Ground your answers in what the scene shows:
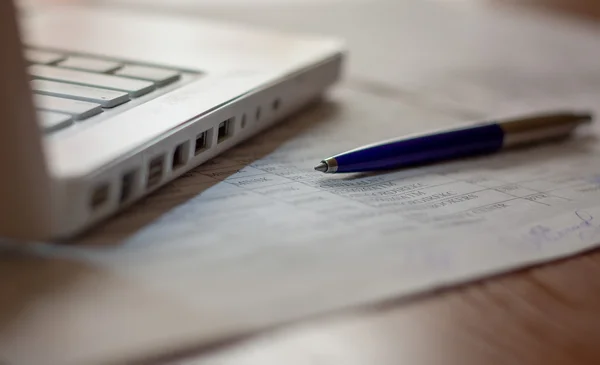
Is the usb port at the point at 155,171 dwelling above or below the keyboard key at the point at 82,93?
below

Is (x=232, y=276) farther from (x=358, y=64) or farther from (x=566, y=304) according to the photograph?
(x=358, y=64)

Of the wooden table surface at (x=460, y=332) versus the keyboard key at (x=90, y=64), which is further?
the keyboard key at (x=90, y=64)

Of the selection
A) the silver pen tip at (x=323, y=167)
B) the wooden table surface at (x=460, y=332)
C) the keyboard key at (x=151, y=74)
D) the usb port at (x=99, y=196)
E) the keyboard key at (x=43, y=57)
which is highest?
the keyboard key at (x=151, y=74)

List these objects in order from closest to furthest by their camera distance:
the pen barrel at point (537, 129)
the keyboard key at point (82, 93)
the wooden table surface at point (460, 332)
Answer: the wooden table surface at point (460, 332)
the keyboard key at point (82, 93)
the pen barrel at point (537, 129)

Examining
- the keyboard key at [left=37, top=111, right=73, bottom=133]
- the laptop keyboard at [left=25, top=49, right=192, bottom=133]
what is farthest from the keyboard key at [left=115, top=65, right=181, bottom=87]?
the keyboard key at [left=37, top=111, right=73, bottom=133]

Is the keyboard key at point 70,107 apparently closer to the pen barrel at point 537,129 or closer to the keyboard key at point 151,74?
the keyboard key at point 151,74

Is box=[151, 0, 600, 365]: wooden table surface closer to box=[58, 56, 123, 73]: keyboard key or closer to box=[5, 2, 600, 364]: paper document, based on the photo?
box=[5, 2, 600, 364]: paper document

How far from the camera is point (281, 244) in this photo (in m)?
0.36

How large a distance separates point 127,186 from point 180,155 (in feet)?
0.19

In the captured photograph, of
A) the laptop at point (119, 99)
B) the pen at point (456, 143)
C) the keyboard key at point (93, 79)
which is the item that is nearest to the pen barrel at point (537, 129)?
the pen at point (456, 143)

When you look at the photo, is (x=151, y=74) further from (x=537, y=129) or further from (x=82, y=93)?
(x=537, y=129)

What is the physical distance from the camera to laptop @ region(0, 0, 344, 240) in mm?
307

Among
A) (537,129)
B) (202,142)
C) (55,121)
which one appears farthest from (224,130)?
(537,129)

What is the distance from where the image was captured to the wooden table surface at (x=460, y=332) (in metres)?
0.29
